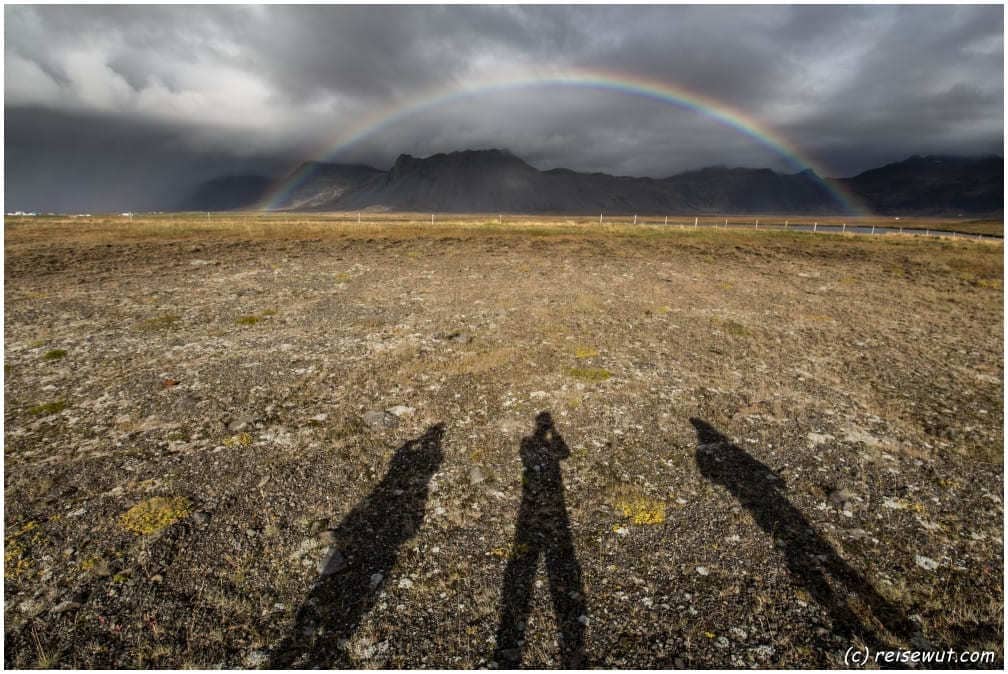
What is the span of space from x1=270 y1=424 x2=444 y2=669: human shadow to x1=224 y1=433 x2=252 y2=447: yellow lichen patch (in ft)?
8.27

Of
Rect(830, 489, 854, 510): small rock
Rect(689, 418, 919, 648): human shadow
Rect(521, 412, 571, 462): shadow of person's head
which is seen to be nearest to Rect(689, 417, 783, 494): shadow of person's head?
Rect(689, 418, 919, 648): human shadow

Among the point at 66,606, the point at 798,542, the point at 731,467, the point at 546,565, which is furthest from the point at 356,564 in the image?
the point at 731,467

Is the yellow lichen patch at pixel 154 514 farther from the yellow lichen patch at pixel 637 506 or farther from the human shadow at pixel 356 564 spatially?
the yellow lichen patch at pixel 637 506

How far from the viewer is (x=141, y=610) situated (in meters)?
4.47

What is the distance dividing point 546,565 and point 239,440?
5476mm

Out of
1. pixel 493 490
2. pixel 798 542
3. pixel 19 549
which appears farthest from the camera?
pixel 493 490

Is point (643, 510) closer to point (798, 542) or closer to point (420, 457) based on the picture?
point (798, 542)

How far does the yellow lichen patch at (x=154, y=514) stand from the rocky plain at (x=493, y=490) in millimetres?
38

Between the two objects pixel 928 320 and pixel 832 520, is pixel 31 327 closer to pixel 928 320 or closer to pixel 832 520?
pixel 832 520

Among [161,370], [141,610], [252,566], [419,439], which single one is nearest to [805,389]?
[419,439]

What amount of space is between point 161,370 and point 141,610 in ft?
23.7

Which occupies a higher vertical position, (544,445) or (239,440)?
(239,440)

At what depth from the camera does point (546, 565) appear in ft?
17.0

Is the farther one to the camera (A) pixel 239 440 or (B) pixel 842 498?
(A) pixel 239 440
